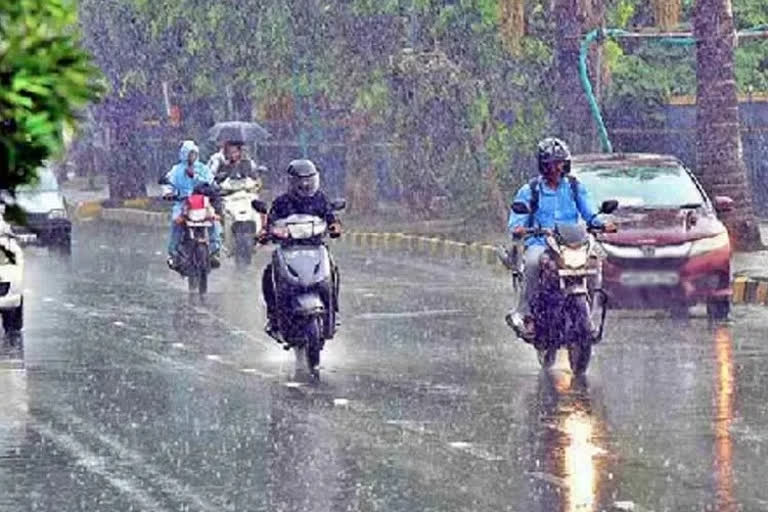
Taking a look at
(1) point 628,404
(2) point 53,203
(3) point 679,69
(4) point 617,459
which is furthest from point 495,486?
(3) point 679,69

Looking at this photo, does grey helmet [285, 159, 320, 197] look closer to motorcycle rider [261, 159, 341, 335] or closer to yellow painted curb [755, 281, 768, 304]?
motorcycle rider [261, 159, 341, 335]

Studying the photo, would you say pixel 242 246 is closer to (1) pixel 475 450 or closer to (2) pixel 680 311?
(2) pixel 680 311

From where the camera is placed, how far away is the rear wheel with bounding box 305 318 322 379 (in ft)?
48.5

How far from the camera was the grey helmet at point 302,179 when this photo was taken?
50.5 ft

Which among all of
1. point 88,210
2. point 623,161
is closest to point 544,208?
point 623,161

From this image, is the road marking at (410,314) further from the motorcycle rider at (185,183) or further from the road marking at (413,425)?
the road marking at (413,425)

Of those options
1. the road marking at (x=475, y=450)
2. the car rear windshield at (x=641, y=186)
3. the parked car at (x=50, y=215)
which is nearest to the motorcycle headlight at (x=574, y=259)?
the road marking at (x=475, y=450)

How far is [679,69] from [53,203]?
12302 millimetres

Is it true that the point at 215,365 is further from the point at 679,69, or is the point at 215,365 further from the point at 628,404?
the point at 679,69

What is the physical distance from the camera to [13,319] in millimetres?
17812

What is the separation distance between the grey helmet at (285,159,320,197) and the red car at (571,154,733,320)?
4.16 m

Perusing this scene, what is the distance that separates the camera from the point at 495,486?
985cm

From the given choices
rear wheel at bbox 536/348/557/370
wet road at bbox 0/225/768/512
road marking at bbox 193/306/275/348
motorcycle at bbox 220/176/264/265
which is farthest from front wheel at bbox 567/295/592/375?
motorcycle at bbox 220/176/264/265

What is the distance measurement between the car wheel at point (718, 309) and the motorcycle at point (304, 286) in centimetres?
502
